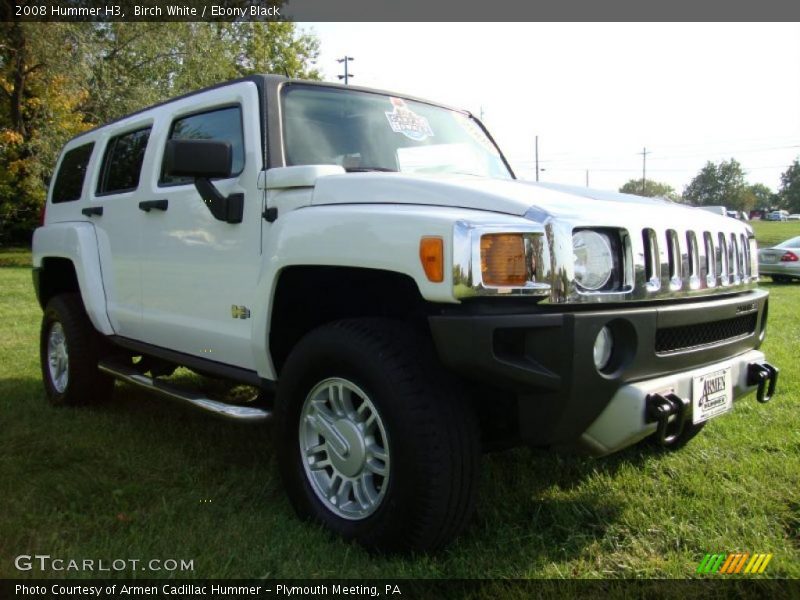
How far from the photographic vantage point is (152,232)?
153 inches

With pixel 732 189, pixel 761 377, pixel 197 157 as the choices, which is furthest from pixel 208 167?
pixel 732 189

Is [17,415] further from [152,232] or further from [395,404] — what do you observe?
[395,404]

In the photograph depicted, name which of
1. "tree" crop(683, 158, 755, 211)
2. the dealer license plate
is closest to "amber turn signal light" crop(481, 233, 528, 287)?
the dealer license plate

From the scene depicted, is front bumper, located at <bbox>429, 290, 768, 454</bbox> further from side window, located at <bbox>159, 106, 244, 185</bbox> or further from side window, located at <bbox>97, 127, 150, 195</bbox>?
side window, located at <bbox>97, 127, 150, 195</bbox>

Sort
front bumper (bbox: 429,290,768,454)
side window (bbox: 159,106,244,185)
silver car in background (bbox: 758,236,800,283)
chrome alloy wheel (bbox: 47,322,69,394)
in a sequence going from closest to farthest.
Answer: front bumper (bbox: 429,290,768,454), side window (bbox: 159,106,244,185), chrome alloy wheel (bbox: 47,322,69,394), silver car in background (bbox: 758,236,800,283)

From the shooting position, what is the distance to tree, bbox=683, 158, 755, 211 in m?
107

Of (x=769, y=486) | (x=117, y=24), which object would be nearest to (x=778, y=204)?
(x=117, y=24)

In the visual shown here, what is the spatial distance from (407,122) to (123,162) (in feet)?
6.48

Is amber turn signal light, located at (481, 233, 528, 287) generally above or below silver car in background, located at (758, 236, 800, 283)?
above

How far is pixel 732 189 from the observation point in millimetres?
109625

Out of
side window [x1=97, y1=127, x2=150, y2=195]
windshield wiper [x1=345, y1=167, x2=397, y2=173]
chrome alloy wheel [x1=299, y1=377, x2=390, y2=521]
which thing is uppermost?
side window [x1=97, y1=127, x2=150, y2=195]

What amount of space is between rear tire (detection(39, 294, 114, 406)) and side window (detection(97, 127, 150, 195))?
Answer: 2.82ft

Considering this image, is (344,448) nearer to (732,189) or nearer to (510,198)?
(510,198)

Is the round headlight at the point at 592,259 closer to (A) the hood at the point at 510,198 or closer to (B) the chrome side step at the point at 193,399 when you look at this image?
(A) the hood at the point at 510,198
